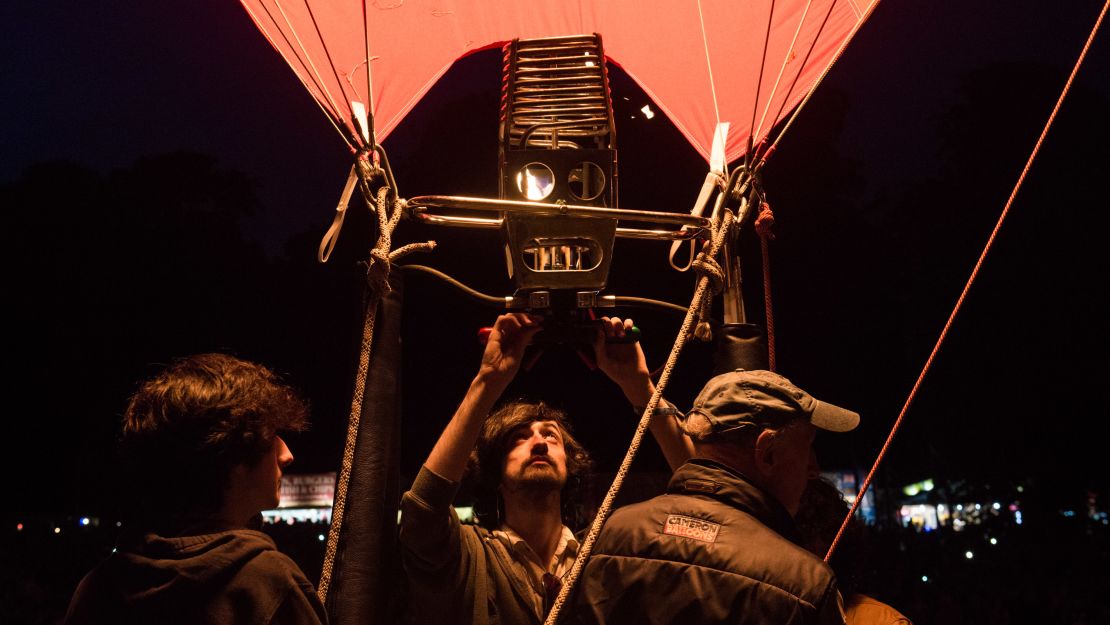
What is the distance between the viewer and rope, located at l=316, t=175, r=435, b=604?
174 cm

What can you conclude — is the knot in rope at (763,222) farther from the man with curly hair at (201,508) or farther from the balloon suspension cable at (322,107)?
the man with curly hair at (201,508)

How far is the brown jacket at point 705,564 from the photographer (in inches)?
54.6

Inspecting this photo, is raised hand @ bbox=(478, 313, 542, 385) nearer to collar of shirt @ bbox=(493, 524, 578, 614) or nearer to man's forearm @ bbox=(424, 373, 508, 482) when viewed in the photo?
man's forearm @ bbox=(424, 373, 508, 482)

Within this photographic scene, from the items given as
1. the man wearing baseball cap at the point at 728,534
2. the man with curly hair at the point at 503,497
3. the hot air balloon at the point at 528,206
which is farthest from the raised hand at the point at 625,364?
the man wearing baseball cap at the point at 728,534

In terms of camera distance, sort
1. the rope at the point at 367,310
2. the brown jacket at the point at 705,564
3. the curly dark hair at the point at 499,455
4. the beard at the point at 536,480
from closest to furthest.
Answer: the brown jacket at the point at 705,564 → the rope at the point at 367,310 → the beard at the point at 536,480 → the curly dark hair at the point at 499,455

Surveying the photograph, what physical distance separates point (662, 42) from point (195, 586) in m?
2.58

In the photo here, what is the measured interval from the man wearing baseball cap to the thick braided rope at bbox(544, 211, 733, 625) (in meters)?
Answer: 0.03

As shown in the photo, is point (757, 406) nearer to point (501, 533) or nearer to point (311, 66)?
point (501, 533)

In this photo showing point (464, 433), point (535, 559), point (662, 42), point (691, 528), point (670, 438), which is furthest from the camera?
point (662, 42)

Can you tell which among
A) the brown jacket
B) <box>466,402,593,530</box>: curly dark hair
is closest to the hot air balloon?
the brown jacket

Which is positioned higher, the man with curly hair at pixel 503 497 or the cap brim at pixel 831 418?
the cap brim at pixel 831 418

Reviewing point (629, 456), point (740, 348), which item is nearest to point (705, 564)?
point (629, 456)

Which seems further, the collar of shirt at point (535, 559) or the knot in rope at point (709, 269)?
the collar of shirt at point (535, 559)

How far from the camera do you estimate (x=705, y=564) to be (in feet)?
4.76
